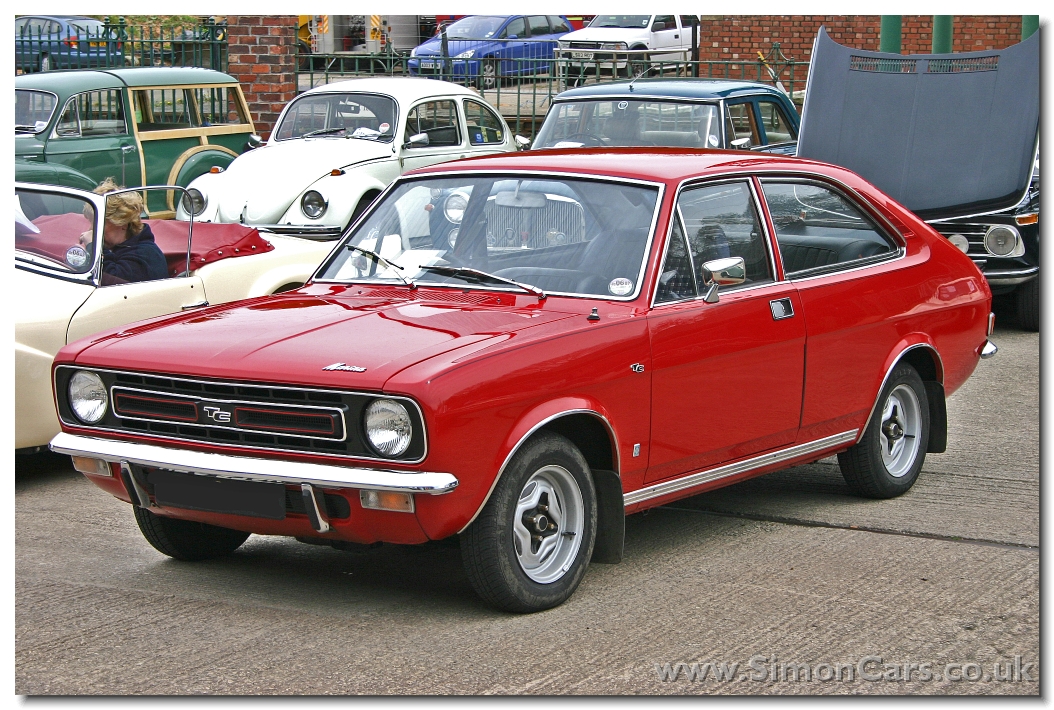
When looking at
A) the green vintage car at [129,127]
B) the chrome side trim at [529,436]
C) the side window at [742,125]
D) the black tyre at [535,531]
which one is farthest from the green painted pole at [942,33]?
the black tyre at [535,531]

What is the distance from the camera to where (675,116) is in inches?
465

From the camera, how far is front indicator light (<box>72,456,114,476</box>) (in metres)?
4.71

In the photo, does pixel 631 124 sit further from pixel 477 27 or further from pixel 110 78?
pixel 477 27

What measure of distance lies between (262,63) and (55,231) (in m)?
11.9

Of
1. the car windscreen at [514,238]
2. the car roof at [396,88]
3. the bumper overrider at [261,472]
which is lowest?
the bumper overrider at [261,472]

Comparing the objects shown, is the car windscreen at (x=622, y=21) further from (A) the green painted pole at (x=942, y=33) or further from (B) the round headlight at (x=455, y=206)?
(B) the round headlight at (x=455, y=206)

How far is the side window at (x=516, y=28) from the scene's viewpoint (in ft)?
99.2

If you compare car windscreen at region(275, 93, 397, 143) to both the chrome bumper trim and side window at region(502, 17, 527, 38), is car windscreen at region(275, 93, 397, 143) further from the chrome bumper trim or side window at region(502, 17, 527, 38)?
side window at region(502, 17, 527, 38)

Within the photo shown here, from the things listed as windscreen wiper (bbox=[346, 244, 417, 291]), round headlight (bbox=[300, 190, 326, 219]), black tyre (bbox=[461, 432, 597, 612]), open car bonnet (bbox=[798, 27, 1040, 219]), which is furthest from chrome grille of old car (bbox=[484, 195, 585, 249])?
round headlight (bbox=[300, 190, 326, 219])

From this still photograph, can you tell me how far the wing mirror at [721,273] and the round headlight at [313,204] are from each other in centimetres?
764

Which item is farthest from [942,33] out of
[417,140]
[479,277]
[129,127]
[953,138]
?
[479,277]

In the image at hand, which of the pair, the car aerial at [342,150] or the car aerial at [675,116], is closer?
the car aerial at [675,116]

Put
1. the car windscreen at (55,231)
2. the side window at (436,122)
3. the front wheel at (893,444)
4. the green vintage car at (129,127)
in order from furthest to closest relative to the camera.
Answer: the side window at (436,122) → the green vintage car at (129,127) → the car windscreen at (55,231) → the front wheel at (893,444)

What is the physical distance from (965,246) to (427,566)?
24.0 feet
